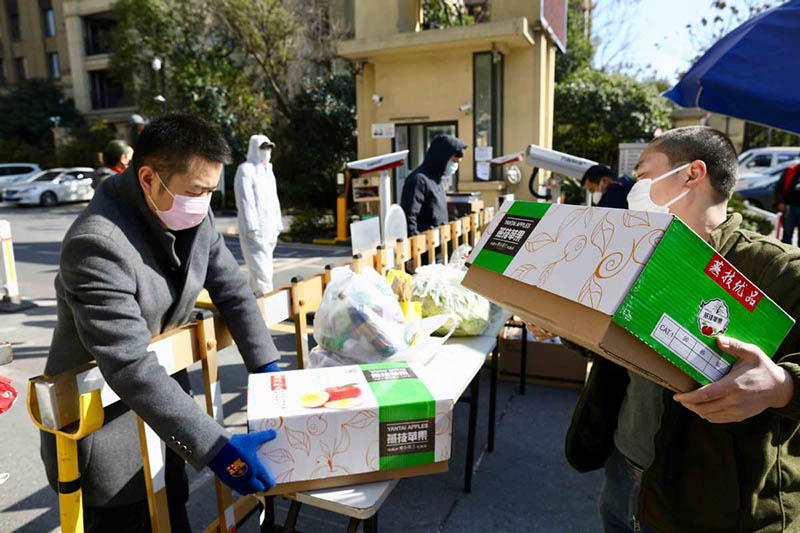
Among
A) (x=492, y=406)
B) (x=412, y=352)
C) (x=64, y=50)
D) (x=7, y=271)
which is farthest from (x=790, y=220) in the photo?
(x=64, y=50)

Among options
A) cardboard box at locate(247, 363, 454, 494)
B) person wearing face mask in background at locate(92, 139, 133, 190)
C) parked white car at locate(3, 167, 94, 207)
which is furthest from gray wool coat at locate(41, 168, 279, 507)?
parked white car at locate(3, 167, 94, 207)

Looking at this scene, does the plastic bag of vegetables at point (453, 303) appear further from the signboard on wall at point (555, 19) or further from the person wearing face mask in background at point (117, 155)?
the signboard on wall at point (555, 19)

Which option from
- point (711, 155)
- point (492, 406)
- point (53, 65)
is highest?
point (53, 65)

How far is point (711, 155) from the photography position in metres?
1.47

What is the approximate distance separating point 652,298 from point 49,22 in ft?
138

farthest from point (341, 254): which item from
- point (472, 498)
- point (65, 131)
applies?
point (65, 131)

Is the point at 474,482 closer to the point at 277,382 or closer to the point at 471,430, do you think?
the point at 471,430

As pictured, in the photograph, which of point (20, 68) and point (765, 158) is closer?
point (765, 158)

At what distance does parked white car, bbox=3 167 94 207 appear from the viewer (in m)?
19.1

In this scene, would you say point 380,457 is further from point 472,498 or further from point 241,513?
point 472,498

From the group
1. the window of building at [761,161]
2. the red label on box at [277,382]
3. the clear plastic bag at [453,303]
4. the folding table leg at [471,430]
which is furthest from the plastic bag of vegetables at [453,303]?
the window of building at [761,161]

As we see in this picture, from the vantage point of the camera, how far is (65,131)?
2719cm

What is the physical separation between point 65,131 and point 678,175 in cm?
3247

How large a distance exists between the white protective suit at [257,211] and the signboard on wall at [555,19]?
7.51 m
